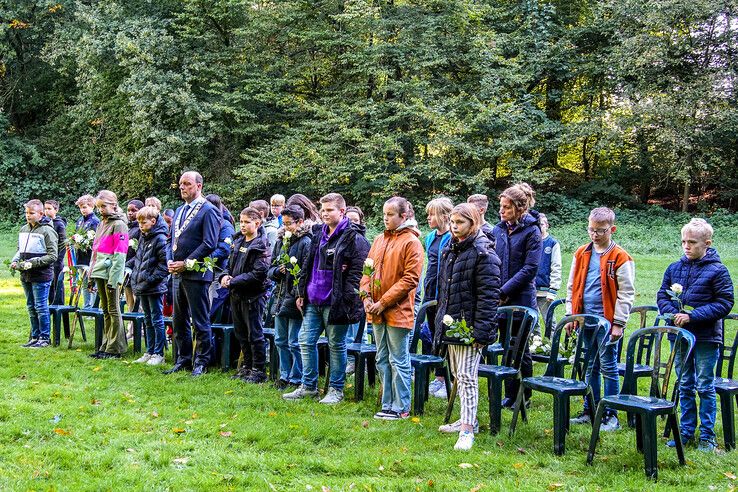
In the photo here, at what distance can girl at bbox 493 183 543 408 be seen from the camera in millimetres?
5828

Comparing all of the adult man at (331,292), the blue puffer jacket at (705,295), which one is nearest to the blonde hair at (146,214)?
the adult man at (331,292)

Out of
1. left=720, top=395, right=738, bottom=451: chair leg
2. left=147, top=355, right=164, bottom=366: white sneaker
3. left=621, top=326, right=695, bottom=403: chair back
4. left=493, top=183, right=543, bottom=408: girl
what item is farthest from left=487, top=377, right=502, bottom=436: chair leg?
left=147, top=355, right=164, bottom=366: white sneaker

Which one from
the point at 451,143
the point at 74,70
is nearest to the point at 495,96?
→ the point at 451,143

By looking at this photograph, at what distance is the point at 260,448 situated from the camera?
15.8 ft

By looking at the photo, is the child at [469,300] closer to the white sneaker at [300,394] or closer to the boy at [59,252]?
the white sneaker at [300,394]

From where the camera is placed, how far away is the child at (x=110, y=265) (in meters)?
7.75

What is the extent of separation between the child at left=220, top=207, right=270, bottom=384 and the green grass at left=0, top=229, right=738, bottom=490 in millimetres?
498

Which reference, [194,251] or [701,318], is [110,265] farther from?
[701,318]

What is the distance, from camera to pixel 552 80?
23.4m

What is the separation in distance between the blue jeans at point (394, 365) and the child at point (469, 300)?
52 centimetres

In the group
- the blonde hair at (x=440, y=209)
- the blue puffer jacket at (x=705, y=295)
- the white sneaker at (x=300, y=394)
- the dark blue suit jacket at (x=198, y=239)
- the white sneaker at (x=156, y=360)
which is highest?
the blonde hair at (x=440, y=209)

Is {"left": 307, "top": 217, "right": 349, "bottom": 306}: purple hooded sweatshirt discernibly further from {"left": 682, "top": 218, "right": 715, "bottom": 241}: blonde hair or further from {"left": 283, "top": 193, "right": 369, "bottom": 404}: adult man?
{"left": 682, "top": 218, "right": 715, "bottom": 241}: blonde hair

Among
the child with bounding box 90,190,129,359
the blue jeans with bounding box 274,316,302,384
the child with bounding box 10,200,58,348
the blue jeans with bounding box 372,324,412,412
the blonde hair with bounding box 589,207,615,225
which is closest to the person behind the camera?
the blonde hair with bounding box 589,207,615,225

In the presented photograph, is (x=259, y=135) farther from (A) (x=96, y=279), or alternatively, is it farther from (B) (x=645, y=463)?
(B) (x=645, y=463)
